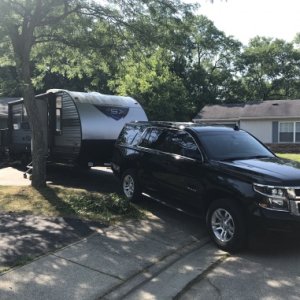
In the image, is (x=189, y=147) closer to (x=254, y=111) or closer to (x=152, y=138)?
(x=152, y=138)

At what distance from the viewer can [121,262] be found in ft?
19.7

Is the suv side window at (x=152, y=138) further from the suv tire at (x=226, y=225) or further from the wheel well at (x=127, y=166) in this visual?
the suv tire at (x=226, y=225)

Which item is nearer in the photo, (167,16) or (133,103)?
(167,16)

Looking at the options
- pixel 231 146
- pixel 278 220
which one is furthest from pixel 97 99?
pixel 278 220

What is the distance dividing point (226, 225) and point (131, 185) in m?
3.38

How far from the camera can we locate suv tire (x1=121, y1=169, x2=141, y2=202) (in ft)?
31.2

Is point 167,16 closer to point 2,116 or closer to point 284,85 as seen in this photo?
point 2,116

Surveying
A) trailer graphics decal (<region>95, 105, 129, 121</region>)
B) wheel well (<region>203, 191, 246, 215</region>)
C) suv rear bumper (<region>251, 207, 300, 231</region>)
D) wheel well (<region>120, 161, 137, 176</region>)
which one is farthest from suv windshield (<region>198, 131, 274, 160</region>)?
trailer graphics decal (<region>95, 105, 129, 121</region>)

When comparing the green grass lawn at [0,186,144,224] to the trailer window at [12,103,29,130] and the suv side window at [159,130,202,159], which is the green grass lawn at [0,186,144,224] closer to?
the suv side window at [159,130,202,159]

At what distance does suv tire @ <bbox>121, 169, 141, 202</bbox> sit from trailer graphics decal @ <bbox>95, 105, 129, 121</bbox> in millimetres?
4216

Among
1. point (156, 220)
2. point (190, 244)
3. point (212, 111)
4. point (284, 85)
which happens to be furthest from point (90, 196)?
point (284, 85)

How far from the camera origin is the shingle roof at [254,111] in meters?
33.6

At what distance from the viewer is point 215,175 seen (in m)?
7.01

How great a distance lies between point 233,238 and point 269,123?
1128 inches
